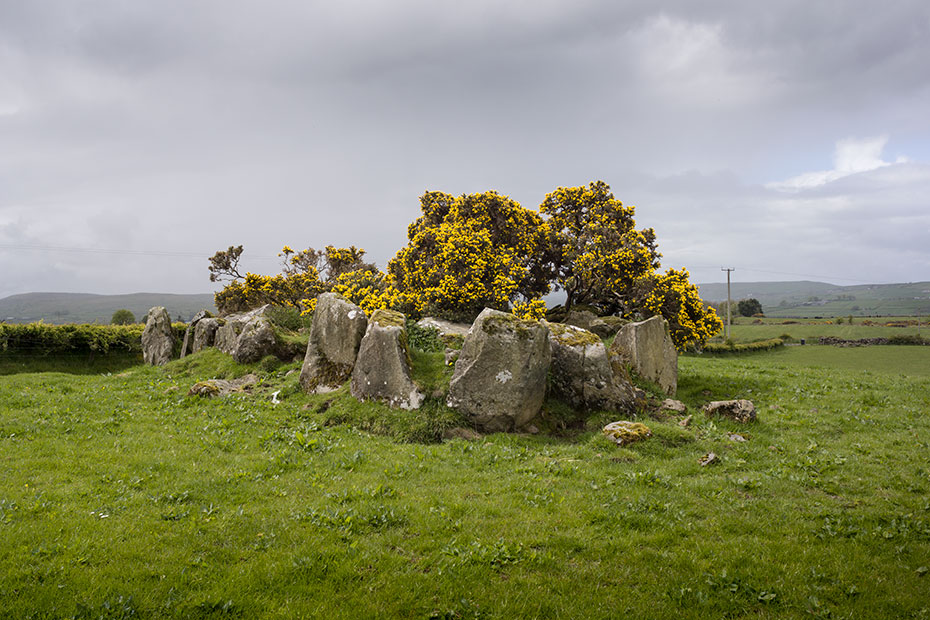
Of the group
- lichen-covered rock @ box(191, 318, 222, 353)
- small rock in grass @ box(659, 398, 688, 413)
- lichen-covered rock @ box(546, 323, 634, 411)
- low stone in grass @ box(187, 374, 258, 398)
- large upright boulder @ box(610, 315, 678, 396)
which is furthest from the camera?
lichen-covered rock @ box(191, 318, 222, 353)

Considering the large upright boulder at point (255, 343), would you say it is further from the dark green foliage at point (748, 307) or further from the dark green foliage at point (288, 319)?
the dark green foliage at point (748, 307)

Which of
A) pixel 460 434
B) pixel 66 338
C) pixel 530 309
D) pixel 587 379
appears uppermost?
pixel 530 309

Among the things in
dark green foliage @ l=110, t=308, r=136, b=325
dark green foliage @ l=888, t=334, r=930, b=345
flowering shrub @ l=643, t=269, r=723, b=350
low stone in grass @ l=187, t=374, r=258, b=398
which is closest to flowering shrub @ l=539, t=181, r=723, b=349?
flowering shrub @ l=643, t=269, r=723, b=350

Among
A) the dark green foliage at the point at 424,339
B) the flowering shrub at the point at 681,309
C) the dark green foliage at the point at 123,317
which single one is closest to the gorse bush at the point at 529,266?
the flowering shrub at the point at 681,309

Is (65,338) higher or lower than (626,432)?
higher

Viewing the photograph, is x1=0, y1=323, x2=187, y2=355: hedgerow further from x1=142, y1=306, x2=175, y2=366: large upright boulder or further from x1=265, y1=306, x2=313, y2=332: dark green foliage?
x1=265, y1=306, x2=313, y2=332: dark green foliage

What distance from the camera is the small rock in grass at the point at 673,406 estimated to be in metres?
15.0

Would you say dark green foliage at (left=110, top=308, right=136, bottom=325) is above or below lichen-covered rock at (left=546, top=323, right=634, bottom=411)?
above

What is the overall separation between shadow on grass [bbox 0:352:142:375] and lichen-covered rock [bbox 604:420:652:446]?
3192 cm

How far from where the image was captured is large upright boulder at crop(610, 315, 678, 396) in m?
16.8

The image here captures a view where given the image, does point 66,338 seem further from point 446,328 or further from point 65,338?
point 446,328

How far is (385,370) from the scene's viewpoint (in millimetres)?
14359

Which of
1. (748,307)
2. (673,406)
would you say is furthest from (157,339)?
(748,307)

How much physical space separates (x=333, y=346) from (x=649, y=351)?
11.6 metres
